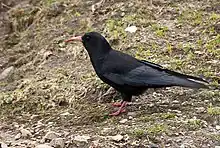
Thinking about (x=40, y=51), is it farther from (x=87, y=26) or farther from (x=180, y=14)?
(x=180, y=14)

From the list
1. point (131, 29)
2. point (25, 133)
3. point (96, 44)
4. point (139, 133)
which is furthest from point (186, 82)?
point (131, 29)

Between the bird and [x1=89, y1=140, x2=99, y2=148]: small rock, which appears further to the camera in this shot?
the bird

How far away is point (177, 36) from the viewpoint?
21.2ft

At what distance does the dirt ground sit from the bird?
0.21 m

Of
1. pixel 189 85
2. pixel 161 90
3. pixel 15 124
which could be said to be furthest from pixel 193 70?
pixel 15 124

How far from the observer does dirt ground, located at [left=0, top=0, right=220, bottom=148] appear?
455 cm

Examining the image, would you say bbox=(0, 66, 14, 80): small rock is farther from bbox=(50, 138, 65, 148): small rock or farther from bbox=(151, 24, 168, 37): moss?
bbox=(50, 138, 65, 148): small rock

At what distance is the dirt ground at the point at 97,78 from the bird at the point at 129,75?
0.21m

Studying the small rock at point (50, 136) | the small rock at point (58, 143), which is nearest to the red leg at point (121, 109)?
the small rock at point (50, 136)

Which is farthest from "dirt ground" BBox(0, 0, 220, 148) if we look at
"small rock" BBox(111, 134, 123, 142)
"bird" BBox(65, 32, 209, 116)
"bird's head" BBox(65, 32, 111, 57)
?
"bird's head" BBox(65, 32, 111, 57)

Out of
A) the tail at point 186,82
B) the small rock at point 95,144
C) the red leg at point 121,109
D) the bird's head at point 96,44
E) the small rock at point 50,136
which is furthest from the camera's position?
the bird's head at point 96,44

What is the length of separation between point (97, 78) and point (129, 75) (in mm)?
821

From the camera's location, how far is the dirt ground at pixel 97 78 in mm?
4551

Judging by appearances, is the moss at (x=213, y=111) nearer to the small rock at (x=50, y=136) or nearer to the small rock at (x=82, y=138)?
the small rock at (x=82, y=138)
